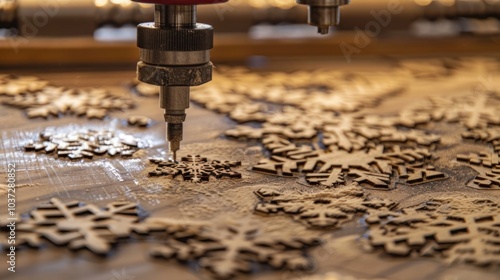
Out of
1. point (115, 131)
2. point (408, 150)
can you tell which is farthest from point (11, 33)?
point (408, 150)

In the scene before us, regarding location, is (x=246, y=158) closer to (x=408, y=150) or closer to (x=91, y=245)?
(x=408, y=150)

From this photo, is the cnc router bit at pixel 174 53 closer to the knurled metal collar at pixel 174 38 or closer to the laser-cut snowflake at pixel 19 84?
the knurled metal collar at pixel 174 38

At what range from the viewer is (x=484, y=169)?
1.41m

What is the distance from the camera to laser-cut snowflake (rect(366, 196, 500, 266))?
1.03 metres

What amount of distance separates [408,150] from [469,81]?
2.44 feet

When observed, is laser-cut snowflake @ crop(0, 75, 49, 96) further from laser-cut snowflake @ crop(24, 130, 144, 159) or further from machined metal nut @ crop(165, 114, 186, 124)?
machined metal nut @ crop(165, 114, 186, 124)

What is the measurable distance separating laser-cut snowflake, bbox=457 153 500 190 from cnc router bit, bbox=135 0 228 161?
21.6 inches

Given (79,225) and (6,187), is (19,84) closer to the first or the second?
(6,187)

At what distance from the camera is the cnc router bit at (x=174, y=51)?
1161 mm

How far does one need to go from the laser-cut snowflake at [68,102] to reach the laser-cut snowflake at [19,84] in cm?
2

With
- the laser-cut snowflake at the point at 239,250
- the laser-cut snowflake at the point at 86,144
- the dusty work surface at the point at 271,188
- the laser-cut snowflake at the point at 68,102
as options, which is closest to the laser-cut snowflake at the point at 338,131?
the dusty work surface at the point at 271,188

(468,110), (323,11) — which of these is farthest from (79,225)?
(468,110)

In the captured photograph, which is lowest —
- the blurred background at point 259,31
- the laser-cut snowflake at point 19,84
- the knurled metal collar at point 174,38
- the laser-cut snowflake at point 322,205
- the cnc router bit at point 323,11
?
the laser-cut snowflake at point 322,205

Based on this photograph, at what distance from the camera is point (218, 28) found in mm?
2416
